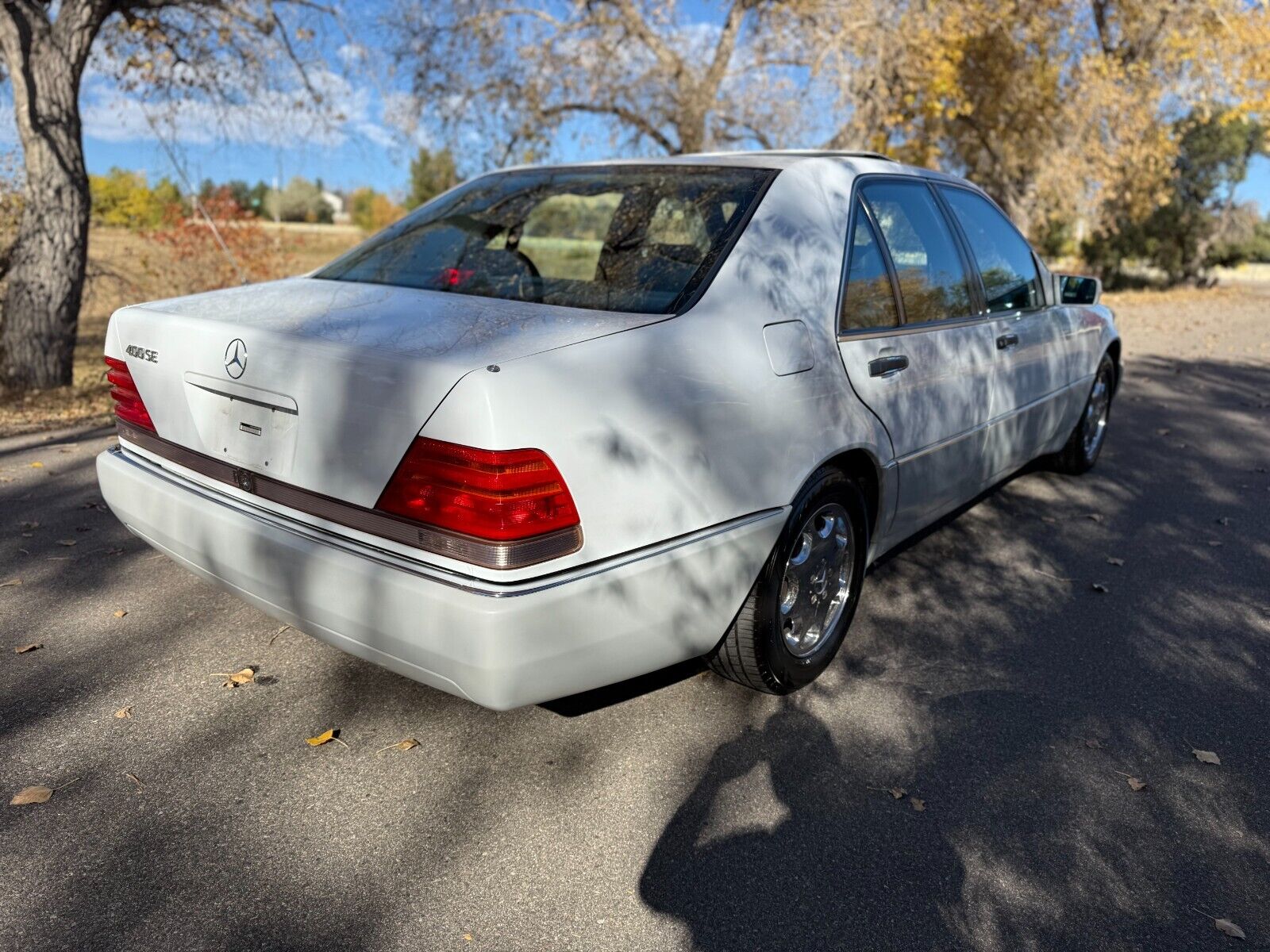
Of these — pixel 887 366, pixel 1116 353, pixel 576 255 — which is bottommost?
pixel 1116 353

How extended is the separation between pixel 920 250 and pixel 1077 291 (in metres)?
1.90

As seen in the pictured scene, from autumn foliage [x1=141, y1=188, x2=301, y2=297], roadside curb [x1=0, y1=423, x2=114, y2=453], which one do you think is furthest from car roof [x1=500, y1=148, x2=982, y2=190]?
autumn foliage [x1=141, y1=188, x2=301, y2=297]

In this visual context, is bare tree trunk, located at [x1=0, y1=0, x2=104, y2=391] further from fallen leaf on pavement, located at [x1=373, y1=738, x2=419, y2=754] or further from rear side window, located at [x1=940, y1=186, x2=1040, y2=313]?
rear side window, located at [x1=940, y1=186, x2=1040, y2=313]

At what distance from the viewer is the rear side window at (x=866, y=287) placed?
10.8 feet

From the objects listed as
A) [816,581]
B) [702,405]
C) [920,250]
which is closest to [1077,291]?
[920,250]

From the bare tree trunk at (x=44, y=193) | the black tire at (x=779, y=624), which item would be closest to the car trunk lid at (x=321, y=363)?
the black tire at (x=779, y=624)

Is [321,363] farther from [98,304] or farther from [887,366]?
[98,304]

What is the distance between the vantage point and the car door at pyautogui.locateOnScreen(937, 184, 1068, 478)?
4293mm

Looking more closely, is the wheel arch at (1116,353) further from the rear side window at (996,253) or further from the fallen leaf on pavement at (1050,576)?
the fallen leaf on pavement at (1050,576)

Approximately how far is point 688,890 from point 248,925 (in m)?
0.99

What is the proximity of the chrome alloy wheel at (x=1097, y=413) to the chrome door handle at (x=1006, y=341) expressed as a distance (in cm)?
180

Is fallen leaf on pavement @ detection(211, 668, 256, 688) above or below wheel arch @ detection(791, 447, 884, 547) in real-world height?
below

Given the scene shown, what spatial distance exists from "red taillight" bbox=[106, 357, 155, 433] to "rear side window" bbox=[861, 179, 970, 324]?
8.28 feet

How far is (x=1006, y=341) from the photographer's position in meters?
4.30
